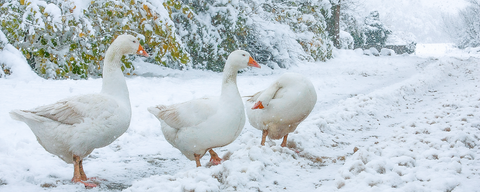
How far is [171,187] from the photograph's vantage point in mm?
2885

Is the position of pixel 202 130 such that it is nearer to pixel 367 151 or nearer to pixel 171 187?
pixel 171 187

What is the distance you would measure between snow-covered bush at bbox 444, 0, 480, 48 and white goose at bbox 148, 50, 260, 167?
47309mm

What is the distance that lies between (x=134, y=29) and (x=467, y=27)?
150 ft

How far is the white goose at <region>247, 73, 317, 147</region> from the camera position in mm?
4414

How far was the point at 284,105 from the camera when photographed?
4.42 m

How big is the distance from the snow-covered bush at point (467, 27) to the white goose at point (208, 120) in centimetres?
4731

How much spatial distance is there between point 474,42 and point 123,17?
45791 millimetres

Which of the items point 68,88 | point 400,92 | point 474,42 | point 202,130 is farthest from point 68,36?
point 474,42

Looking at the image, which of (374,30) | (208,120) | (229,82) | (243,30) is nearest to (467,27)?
(374,30)

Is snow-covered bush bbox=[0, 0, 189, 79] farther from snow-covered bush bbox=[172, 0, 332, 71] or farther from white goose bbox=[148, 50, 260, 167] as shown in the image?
white goose bbox=[148, 50, 260, 167]

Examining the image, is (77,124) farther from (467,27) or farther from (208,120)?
(467,27)

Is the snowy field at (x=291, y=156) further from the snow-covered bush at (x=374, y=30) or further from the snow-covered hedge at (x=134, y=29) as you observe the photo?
the snow-covered bush at (x=374, y=30)

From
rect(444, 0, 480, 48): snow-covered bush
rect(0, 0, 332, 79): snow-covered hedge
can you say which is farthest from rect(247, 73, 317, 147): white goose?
rect(444, 0, 480, 48): snow-covered bush

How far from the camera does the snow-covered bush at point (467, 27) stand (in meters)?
42.3
